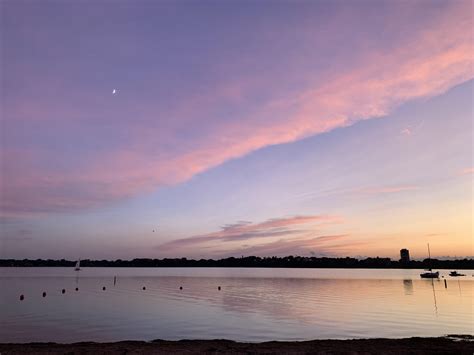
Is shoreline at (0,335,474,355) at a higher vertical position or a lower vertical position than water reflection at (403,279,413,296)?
higher

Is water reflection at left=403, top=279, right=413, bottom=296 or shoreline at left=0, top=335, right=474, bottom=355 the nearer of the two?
shoreline at left=0, top=335, right=474, bottom=355

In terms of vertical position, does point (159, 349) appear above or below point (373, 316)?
above

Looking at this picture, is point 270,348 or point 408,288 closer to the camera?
point 270,348

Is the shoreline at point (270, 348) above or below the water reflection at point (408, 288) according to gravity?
above

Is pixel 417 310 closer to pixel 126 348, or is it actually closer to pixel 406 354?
pixel 406 354

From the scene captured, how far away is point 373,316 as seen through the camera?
51906 millimetres

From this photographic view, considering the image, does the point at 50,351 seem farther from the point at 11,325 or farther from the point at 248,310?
the point at 248,310

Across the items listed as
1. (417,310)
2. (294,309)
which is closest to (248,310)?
(294,309)

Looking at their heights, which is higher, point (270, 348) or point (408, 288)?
point (270, 348)

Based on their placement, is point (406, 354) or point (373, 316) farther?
point (373, 316)

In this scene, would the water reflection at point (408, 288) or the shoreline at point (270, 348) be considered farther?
the water reflection at point (408, 288)

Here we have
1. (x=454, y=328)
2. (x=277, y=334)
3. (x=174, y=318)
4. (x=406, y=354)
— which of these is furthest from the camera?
(x=174, y=318)

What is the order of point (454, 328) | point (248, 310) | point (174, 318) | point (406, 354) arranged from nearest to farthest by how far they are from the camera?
point (406, 354) < point (454, 328) < point (174, 318) < point (248, 310)

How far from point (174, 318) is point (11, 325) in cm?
1880
